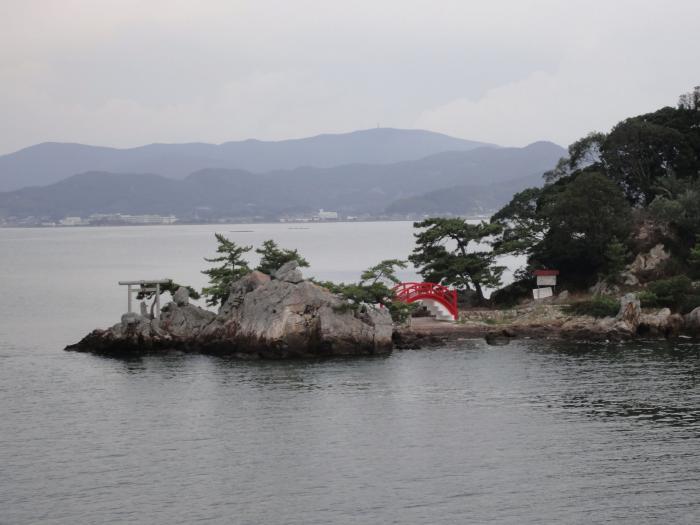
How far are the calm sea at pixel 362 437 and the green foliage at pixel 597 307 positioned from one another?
4724 mm

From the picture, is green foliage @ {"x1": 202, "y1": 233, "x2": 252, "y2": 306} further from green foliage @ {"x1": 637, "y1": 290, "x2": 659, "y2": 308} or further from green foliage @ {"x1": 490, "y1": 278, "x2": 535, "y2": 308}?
green foliage @ {"x1": 637, "y1": 290, "x2": 659, "y2": 308}

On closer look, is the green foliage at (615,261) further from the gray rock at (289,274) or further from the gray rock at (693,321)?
the gray rock at (289,274)

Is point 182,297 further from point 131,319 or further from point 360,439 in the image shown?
point 360,439

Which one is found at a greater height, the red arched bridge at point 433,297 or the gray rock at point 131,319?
the red arched bridge at point 433,297

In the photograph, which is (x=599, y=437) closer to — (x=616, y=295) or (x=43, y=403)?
(x=43, y=403)

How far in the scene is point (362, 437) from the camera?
121 ft

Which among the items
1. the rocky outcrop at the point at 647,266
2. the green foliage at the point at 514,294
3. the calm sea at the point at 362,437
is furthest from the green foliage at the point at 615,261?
the calm sea at the point at 362,437

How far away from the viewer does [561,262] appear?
229 ft

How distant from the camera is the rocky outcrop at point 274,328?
5522 cm

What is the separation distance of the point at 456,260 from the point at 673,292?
15535 mm

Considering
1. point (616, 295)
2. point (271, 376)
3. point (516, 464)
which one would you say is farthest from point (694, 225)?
point (516, 464)

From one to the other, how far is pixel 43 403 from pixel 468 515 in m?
24.1

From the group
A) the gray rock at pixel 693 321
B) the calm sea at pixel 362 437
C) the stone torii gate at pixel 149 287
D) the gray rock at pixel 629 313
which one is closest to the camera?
the calm sea at pixel 362 437

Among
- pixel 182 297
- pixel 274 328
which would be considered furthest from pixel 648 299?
pixel 182 297
